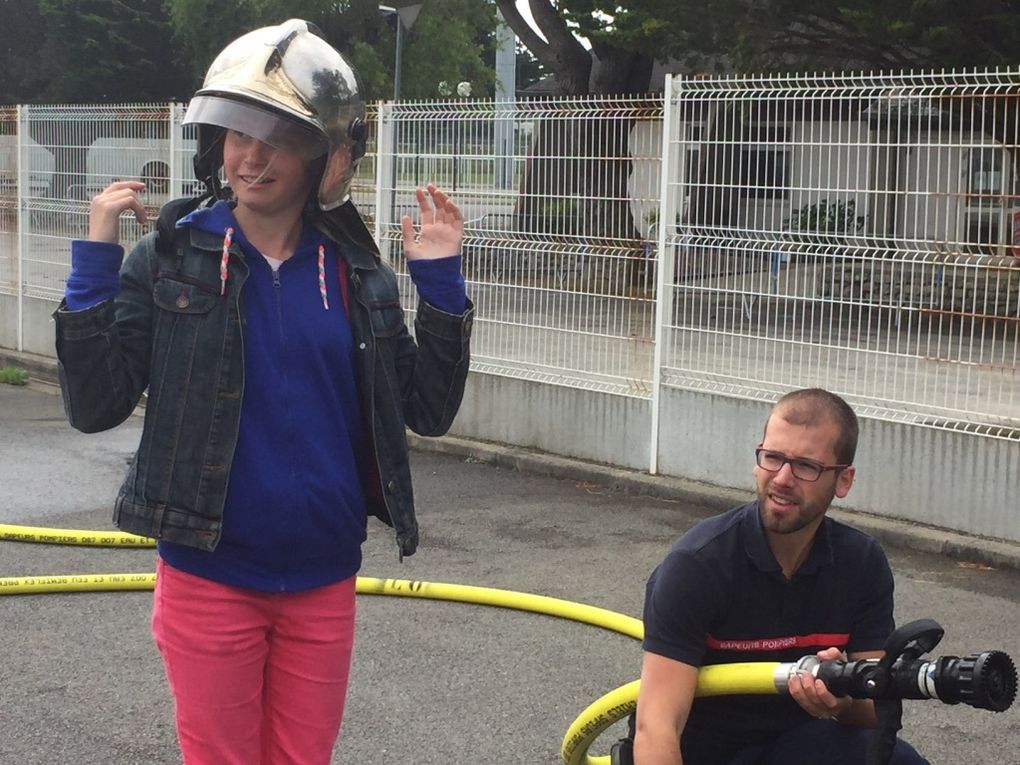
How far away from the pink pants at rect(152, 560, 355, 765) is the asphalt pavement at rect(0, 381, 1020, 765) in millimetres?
1779

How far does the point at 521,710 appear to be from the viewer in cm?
532

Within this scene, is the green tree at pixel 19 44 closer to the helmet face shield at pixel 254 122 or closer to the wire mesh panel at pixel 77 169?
the wire mesh panel at pixel 77 169

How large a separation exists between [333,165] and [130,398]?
617mm

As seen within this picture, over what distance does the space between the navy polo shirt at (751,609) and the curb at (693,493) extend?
448 cm

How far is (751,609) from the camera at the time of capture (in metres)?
3.31

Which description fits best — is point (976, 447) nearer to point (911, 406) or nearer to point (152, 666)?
point (911, 406)

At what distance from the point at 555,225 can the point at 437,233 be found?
22.0 feet

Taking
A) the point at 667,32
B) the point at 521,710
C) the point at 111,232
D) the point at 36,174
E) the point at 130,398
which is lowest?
the point at 521,710

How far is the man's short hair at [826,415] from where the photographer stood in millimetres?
3277

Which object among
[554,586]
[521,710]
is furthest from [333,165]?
[554,586]

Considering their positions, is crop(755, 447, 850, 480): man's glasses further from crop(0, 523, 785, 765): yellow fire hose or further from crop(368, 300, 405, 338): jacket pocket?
crop(0, 523, 785, 765): yellow fire hose

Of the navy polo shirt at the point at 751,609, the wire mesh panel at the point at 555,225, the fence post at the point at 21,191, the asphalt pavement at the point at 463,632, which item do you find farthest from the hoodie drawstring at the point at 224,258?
the fence post at the point at 21,191

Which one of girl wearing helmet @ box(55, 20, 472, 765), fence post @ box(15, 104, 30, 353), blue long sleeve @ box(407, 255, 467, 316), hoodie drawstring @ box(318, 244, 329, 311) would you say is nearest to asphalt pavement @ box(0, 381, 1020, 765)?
girl wearing helmet @ box(55, 20, 472, 765)

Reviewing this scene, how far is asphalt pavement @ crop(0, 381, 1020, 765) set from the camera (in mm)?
5004
